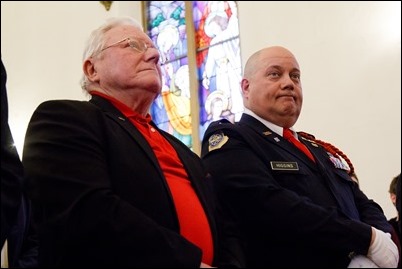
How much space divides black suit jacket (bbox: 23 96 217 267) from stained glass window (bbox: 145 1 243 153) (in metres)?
5.14

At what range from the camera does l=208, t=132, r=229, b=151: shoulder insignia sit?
2.24 meters

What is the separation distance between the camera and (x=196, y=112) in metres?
7.39

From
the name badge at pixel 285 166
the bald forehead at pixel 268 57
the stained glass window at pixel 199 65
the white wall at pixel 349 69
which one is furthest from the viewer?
the stained glass window at pixel 199 65

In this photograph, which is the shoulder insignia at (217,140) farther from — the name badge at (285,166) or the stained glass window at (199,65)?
the stained glass window at (199,65)

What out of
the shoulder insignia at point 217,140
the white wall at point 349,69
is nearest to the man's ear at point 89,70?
the shoulder insignia at point 217,140

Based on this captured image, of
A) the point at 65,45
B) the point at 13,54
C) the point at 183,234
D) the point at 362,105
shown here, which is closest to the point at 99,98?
the point at 183,234

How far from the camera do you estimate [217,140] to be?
2.27 meters

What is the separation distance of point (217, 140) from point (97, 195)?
756 mm

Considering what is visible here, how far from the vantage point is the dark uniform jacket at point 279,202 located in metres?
2.00

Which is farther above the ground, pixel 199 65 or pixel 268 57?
pixel 268 57

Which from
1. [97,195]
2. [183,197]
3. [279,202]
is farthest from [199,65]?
[97,195]

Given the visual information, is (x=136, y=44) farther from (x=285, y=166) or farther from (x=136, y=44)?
→ (x=285, y=166)

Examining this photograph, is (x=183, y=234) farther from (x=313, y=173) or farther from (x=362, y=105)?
(x=362, y=105)

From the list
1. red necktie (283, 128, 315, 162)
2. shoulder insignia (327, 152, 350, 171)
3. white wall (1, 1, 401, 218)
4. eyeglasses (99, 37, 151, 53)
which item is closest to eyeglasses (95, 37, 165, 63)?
eyeglasses (99, 37, 151, 53)
